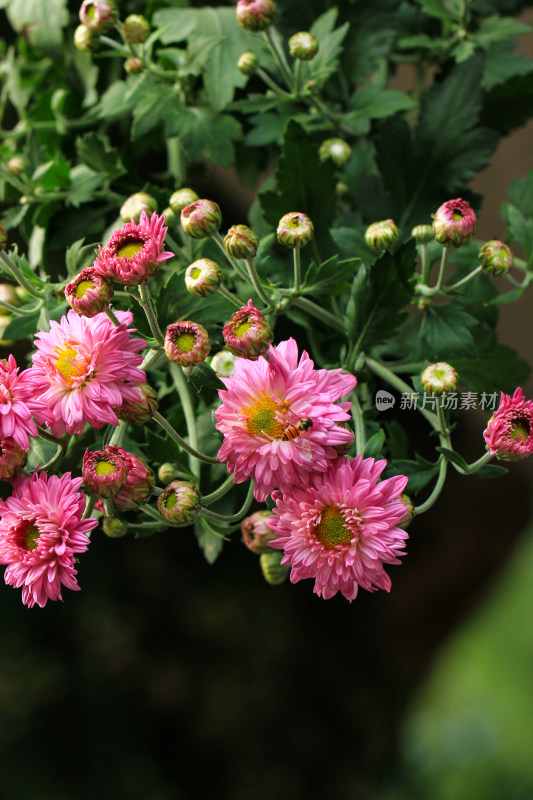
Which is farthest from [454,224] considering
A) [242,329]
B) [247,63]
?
[247,63]

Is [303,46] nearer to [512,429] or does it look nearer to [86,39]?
[86,39]

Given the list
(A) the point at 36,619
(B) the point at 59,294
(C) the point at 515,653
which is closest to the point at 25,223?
(B) the point at 59,294

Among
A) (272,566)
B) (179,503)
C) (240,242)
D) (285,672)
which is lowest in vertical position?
(285,672)

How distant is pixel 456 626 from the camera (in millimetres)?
1595

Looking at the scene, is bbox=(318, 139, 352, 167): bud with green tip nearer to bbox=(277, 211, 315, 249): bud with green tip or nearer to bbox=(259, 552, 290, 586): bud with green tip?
bbox=(277, 211, 315, 249): bud with green tip

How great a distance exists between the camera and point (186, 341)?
1.28ft

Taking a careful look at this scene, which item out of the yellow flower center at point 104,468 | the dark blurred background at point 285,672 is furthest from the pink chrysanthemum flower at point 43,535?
the dark blurred background at point 285,672

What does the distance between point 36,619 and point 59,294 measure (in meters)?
1.00

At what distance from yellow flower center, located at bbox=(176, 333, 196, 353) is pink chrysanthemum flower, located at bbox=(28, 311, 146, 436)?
2 cm

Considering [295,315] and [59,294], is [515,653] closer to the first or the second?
[295,315]

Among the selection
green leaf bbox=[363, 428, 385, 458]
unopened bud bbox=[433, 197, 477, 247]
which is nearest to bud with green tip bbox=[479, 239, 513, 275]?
unopened bud bbox=[433, 197, 477, 247]

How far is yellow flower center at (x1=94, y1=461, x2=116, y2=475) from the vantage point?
1.25ft

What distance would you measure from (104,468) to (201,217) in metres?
0.15

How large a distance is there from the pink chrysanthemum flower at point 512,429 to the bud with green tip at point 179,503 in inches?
6.4
